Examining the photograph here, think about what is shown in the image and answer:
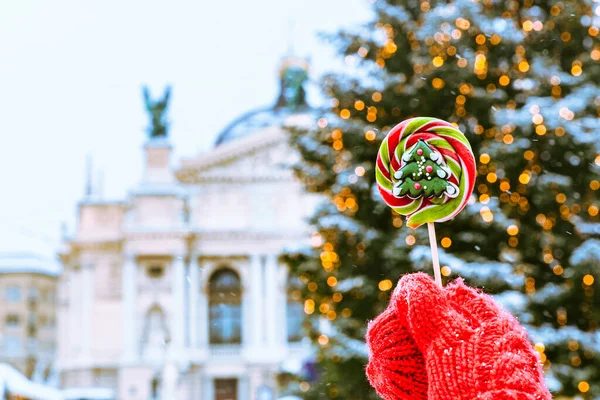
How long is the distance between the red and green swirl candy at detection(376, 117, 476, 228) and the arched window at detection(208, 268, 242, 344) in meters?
33.8

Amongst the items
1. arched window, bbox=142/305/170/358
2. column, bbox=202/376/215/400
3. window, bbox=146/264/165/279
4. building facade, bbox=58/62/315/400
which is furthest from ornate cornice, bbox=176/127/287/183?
column, bbox=202/376/215/400

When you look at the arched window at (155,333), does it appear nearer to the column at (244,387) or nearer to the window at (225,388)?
the window at (225,388)

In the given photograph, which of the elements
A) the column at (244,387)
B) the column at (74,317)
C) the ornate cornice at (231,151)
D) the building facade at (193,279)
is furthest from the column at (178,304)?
the column at (74,317)

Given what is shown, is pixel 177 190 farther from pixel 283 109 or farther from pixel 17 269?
pixel 17 269

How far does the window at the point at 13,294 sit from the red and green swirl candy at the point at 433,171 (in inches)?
2322

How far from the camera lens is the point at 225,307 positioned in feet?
116

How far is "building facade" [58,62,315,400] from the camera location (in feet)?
111

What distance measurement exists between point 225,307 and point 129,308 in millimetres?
3854

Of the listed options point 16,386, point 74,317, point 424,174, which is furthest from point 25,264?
point 424,174

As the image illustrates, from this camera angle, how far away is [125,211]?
35094 millimetres

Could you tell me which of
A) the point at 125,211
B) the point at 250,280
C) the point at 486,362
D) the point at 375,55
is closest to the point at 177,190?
the point at 125,211

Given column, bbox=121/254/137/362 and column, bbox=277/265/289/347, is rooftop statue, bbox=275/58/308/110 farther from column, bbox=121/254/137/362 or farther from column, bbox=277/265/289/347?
column, bbox=121/254/137/362

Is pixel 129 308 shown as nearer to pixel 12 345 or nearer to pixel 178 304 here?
pixel 178 304

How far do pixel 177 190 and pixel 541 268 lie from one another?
27.9 metres
